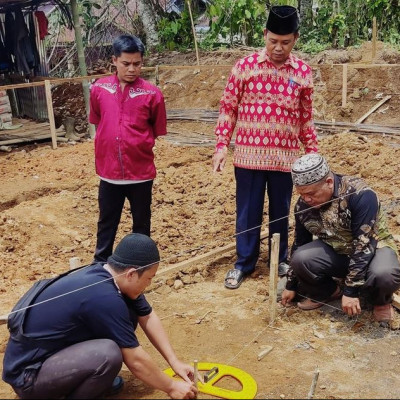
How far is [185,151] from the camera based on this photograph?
9.20m

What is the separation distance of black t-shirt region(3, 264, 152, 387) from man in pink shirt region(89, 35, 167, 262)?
152 cm

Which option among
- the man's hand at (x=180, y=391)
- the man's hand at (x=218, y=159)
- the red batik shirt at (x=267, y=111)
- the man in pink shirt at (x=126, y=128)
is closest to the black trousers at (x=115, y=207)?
the man in pink shirt at (x=126, y=128)

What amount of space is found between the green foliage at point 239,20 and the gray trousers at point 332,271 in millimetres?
11253

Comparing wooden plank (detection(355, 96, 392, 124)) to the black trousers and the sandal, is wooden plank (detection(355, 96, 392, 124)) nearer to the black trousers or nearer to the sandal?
the sandal

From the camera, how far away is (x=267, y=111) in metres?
4.22

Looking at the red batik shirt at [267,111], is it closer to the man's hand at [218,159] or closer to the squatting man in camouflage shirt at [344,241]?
the man's hand at [218,159]

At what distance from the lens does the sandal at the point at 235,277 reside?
14.9 feet

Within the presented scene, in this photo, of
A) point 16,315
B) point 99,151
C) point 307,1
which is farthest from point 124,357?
point 307,1

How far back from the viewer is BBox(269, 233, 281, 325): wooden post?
3729mm

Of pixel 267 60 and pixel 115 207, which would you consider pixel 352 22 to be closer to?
pixel 267 60

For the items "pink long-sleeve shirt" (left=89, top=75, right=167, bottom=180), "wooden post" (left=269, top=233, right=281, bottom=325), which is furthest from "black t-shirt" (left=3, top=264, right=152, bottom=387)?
"pink long-sleeve shirt" (left=89, top=75, right=167, bottom=180)

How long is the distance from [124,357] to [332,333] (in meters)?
1.65

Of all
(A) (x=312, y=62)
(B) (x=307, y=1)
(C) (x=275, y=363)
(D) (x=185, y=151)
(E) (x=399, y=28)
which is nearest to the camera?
(C) (x=275, y=363)

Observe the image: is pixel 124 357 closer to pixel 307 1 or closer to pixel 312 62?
pixel 312 62
